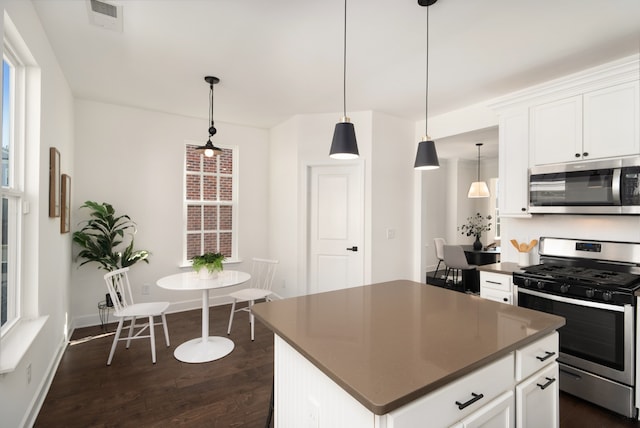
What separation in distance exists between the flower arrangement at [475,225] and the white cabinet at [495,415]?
19.9 feet

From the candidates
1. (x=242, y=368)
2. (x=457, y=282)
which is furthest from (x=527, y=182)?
(x=457, y=282)

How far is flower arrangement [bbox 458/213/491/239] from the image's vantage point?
6.96 m

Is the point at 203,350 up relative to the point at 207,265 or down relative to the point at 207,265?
down

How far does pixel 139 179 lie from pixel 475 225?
6.65 metres

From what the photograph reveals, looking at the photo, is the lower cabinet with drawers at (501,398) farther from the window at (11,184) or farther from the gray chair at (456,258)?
the gray chair at (456,258)

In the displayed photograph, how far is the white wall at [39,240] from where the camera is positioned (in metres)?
1.86

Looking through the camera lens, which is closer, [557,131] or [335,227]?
[557,131]

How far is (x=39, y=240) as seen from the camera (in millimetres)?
2273

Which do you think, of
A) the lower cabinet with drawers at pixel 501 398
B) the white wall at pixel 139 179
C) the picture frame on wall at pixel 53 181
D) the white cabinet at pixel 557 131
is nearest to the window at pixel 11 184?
the picture frame on wall at pixel 53 181

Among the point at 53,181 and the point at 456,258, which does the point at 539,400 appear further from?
the point at 456,258

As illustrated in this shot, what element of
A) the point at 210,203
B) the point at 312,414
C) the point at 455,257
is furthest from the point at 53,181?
the point at 455,257

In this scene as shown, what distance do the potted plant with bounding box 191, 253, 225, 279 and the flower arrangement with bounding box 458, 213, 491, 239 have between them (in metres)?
5.58

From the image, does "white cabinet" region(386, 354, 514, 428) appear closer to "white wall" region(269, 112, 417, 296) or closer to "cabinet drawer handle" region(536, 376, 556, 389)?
"cabinet drawer handle" region(536, 376, 556, 389)

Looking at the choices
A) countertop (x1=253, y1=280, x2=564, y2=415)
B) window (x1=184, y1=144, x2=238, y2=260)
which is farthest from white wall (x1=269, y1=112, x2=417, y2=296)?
countertop (x1=253, y1=280, x2=564, y2=415)
